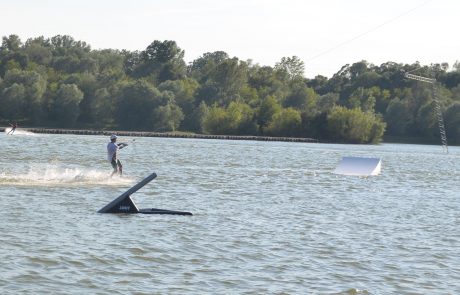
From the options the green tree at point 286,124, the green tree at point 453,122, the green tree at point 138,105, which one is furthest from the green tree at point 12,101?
the green tree at point 453,122

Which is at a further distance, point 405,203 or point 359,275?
point 405,203

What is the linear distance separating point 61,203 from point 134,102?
482 ft

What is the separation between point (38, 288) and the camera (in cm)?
1830

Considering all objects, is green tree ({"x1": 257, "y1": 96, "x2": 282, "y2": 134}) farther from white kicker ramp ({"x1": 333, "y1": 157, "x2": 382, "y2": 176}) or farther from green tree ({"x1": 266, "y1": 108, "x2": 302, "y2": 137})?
white kicker ramp ({"x1": 333, "y1": 157, "x2": 382, "y2": 176})

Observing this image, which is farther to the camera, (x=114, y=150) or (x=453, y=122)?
(x=453, y=122)

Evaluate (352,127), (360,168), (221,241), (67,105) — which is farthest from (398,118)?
(221,241)

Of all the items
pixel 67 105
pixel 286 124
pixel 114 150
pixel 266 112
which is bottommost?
pixel 114 150

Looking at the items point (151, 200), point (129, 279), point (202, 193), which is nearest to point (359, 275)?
point (129, 279)

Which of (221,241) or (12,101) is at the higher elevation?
(12,101)

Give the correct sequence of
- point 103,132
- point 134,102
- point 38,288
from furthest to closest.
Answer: point 134,102 → point 103,132 → point 38,288

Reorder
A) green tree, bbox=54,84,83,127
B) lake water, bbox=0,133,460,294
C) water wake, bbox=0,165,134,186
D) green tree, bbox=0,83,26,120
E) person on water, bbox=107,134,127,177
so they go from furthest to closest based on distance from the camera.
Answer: green tree, bbox=54,84,83,127, green tree, bbox=0,83,26,120, person on water, bbox=107,134,127,177, water wake, bbox=0,165,134,186, lake water, bbox=0,133,460,294

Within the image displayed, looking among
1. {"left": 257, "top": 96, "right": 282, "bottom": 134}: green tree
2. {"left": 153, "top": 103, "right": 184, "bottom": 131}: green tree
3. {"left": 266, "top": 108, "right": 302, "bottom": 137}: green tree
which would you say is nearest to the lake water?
{"left": 266, "top": 108, "right": 302, "bottom": 137}: green tree

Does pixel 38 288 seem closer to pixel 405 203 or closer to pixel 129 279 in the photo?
pixel 129 279

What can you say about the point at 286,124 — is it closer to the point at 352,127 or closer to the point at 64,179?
the point at 352,127
